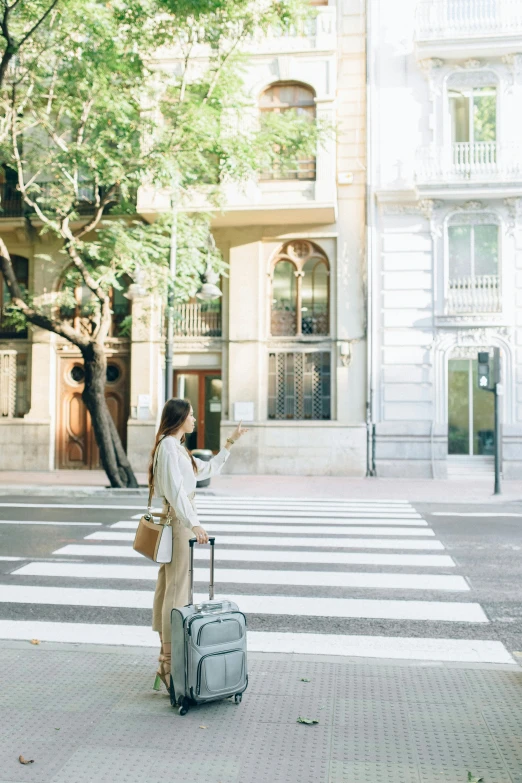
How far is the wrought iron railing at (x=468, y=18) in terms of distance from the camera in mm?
20953

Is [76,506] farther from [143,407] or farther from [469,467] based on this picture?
[469,467]

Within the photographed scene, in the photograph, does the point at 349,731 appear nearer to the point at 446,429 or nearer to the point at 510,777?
the point at 510,777

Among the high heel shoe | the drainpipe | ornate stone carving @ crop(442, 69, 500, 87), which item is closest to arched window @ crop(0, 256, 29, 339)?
the drainpipe

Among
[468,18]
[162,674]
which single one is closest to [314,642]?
[162,674]

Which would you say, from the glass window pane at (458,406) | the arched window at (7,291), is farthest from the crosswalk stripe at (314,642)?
the arched window at (7,291)

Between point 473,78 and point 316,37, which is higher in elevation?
point 316,37

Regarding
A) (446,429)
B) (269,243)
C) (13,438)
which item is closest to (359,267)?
(269,243)

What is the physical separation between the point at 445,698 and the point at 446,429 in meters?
16.9

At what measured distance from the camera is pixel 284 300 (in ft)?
73.7

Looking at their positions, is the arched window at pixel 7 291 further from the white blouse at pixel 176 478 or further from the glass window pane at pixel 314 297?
the white blouse at pixel 176 478

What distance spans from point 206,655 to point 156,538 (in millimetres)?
790

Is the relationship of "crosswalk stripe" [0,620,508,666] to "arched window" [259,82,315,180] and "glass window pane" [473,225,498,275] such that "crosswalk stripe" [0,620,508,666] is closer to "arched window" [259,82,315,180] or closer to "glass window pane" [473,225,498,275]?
"arched window" [259,82,315,180]

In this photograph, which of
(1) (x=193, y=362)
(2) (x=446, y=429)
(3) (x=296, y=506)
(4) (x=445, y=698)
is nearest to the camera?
(4) (x=445, y=698)

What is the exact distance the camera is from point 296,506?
14500mm
